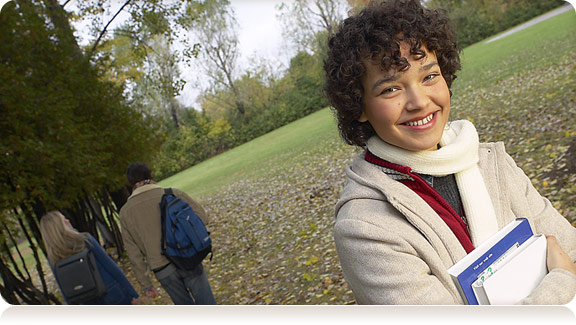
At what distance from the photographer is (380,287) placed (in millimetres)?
1159

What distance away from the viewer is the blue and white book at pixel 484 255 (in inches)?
46.7

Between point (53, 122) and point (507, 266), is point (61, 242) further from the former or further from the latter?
point (507, 266)

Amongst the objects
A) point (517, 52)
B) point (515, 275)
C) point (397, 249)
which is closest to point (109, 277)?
point (397, 249)

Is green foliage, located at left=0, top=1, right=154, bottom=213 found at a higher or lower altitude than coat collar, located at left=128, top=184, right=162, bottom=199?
higher

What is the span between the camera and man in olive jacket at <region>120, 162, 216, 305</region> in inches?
124

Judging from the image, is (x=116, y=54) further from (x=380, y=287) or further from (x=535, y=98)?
(x=380, y=287)

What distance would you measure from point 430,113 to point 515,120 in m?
3.94

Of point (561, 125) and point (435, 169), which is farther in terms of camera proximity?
point (561, 125)

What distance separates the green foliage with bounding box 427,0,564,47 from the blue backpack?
2.32 metres

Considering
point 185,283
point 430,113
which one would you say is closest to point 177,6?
point 185,283

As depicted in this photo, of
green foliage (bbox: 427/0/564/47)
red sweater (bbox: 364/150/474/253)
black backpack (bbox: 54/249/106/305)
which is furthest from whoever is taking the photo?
green foliage (bbox: 427/0/564/47)

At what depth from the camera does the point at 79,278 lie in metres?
3.04

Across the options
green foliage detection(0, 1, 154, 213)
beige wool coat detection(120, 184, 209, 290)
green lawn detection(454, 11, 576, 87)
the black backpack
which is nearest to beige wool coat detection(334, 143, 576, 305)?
beige wool coat detection(120, 184, 209, 290)

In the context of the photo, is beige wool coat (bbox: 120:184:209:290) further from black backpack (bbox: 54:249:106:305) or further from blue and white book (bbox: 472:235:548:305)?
blue and white book (bbox: 472:235:548:305)
